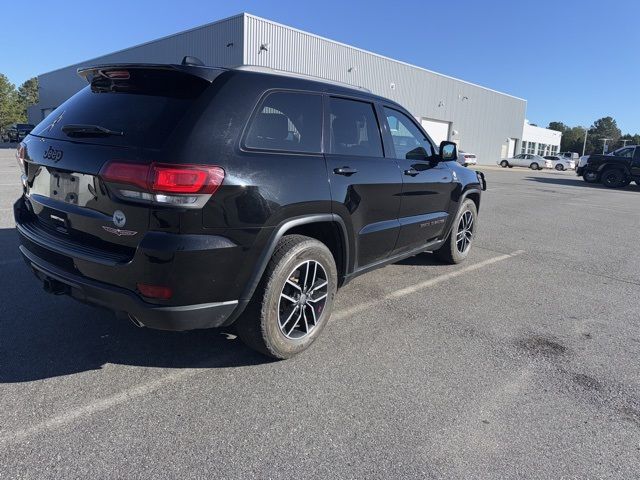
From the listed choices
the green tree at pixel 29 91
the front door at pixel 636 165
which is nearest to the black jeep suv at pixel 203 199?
the front door at pixel 636 165

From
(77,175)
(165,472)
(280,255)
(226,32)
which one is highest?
(226,32)

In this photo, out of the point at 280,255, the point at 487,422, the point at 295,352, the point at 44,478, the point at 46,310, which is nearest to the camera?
the point at 44,478

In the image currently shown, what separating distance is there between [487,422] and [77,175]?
277 centimetres

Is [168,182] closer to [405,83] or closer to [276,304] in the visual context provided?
[276,304]

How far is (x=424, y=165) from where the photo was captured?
15.1ft

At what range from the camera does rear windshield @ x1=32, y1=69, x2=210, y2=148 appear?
2.61 m

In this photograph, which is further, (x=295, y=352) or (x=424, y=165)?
(x=424, y=165)

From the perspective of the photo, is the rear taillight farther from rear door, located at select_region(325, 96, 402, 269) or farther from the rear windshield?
rear door, located at select_region(325, 96, 402, 269)

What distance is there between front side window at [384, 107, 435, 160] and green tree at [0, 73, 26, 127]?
8605 cm

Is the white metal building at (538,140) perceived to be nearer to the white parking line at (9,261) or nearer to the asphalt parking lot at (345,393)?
the asphalt parking lot at (345,393)

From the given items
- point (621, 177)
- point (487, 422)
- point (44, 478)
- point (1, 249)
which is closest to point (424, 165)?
point (487, 422)

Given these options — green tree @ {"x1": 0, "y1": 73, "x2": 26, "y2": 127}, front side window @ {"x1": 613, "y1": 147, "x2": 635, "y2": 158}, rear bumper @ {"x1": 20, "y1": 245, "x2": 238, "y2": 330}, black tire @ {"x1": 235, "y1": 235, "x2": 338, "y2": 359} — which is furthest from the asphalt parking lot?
green tree @ {"x1": 0, "y1": 73, "x2": 26, "y2": 127}

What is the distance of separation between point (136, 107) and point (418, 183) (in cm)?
266

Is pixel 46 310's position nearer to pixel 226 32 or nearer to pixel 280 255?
pixel 280 255
